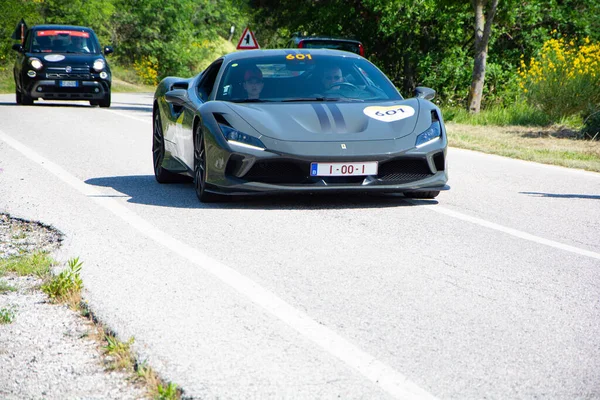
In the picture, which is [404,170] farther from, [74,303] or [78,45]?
[78,45]

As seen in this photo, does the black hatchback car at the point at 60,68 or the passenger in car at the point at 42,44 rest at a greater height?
the passenger in car at the point at 42,44

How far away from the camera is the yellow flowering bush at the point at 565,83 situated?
1870cm

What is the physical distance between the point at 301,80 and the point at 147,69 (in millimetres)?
45136

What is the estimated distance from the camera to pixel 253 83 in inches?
354

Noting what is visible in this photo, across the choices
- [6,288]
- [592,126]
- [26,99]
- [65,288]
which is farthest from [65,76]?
[65,288]

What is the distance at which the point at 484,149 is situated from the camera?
14414 millimetres

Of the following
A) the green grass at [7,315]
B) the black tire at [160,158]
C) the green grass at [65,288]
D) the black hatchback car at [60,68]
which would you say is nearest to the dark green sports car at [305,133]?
the black tire at [160,158]

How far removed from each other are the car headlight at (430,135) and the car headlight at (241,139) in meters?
1.26

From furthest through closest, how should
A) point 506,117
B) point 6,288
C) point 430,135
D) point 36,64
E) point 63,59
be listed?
point 63,59, point 36,64, point 506,117, point 430,135, point 6,288

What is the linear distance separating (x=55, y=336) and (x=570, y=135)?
13339 mm

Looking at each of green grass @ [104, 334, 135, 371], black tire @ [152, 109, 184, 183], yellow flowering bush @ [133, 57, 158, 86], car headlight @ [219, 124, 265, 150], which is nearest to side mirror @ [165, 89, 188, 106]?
black tire @ [152, 109, 184, 183]

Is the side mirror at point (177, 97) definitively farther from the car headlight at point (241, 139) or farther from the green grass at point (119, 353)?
the green grass at point (119, 353)

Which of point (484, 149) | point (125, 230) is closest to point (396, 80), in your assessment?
point (484, 149)

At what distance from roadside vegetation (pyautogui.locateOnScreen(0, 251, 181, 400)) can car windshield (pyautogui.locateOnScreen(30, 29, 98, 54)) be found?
741 inches
